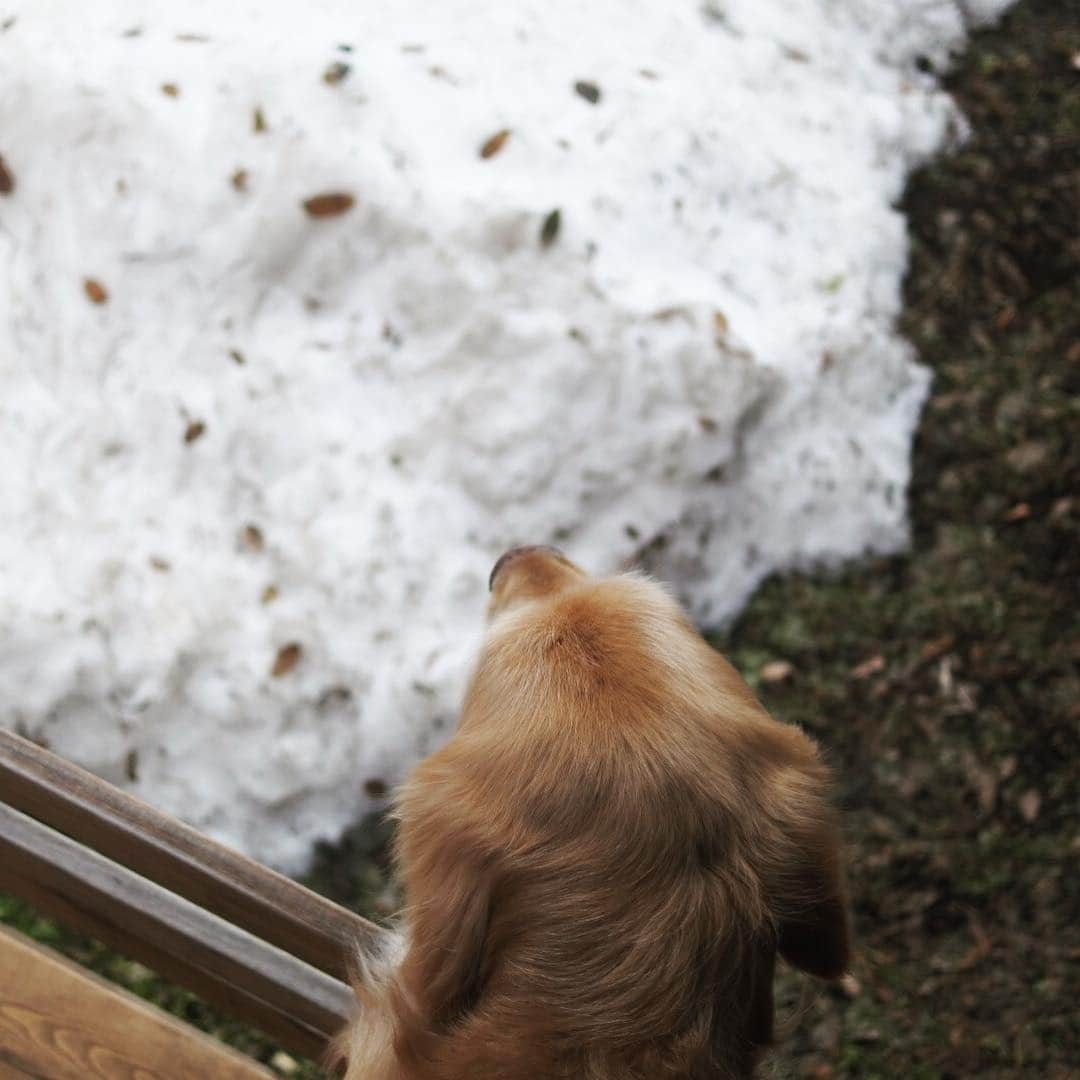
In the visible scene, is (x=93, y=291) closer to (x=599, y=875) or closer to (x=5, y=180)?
(x=5, y=180)

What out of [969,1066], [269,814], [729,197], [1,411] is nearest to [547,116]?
[729,197]

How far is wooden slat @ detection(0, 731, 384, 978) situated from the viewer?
2387 millimetres

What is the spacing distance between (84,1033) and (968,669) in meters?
2.73

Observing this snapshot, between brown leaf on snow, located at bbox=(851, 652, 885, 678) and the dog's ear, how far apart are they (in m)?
1.75

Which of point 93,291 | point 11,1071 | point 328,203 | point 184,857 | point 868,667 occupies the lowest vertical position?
point 868,667

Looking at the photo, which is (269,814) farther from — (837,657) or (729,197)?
(729,197)

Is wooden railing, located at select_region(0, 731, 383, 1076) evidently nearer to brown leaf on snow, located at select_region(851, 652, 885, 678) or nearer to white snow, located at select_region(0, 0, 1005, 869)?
white snow, located at select_region(0, 0, 1005, 869)

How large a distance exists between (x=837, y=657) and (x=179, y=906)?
224 cm

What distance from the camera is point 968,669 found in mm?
3773

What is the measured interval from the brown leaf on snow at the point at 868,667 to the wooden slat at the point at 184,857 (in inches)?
78.2

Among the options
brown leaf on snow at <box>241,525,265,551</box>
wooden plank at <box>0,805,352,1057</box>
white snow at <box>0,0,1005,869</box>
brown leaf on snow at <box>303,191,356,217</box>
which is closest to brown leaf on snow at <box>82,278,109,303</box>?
white snow at <box>0,0,1005,869</box>

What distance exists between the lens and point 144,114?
11.8ft

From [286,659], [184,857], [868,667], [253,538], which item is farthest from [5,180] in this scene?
[868,667]

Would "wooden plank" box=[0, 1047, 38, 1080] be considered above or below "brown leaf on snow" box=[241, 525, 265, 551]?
below
